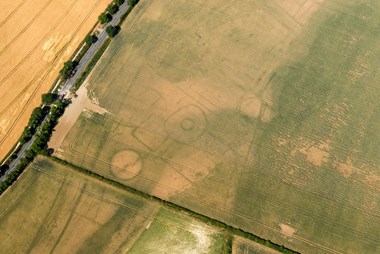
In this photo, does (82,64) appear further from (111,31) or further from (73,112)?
(73,112)

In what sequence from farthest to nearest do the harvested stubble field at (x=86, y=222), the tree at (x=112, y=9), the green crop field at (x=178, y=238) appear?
1. the tree at (x=112, y=9)
2. the harvested stubble field at (x=86, y=222)
3. the green crop field at (x=178, y=238)

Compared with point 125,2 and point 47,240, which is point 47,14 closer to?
point 125,2

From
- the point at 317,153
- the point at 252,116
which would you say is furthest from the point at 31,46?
the point at 317,153

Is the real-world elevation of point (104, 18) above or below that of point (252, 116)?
above

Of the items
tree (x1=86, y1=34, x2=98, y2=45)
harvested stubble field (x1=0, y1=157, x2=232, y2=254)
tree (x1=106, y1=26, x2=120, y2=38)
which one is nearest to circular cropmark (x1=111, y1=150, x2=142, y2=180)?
harvested stubble field (x1=0, y1=157, x2=232, y2=254)

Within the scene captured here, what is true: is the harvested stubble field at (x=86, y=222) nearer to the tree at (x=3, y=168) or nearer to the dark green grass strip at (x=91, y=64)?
the tree at (x=3, y=168)

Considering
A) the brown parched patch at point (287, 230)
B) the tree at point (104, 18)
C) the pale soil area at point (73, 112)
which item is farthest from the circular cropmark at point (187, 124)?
the tree at point (104, 18)
